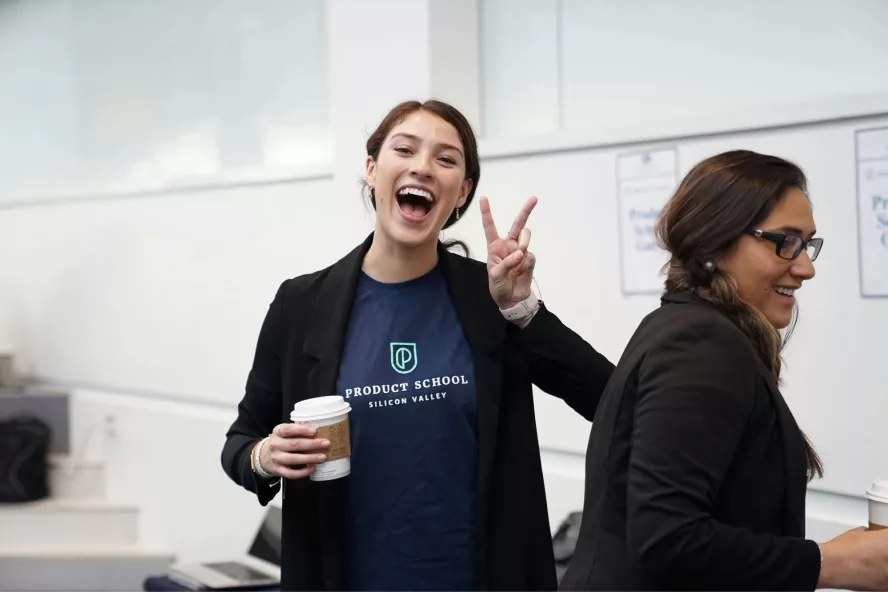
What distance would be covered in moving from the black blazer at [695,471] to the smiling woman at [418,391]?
0.43 meters

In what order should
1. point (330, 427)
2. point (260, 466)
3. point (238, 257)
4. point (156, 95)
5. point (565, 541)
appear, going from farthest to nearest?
point (156, 95) → point (238, 257) → point (565, 541) → point (260, 466) → point (330, 427)

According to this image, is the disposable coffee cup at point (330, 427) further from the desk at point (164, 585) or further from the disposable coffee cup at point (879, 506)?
the desk at point (164, 585)

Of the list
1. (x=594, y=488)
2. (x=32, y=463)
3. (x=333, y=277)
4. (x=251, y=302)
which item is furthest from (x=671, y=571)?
(x=32, y=463)

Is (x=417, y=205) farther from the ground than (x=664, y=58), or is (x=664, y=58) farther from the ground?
(x=664, y=58)

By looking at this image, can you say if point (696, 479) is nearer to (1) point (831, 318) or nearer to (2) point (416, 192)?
(2) point (416, 192)

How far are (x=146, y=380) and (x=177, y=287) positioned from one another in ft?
1.89

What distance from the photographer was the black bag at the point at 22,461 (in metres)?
4.86

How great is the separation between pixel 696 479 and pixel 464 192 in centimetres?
91

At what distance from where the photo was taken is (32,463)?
4.95m

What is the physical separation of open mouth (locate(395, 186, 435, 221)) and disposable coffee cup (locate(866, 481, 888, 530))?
88cm

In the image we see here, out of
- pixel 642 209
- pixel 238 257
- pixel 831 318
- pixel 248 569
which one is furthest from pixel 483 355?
pixel 238 257

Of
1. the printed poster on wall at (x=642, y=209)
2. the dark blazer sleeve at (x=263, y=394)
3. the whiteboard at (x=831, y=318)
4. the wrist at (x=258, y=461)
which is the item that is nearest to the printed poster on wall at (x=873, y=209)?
the whiteboard at (x=831, y=318)

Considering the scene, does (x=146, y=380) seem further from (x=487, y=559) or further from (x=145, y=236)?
(x=487, y=559)

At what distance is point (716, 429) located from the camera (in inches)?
44.3
